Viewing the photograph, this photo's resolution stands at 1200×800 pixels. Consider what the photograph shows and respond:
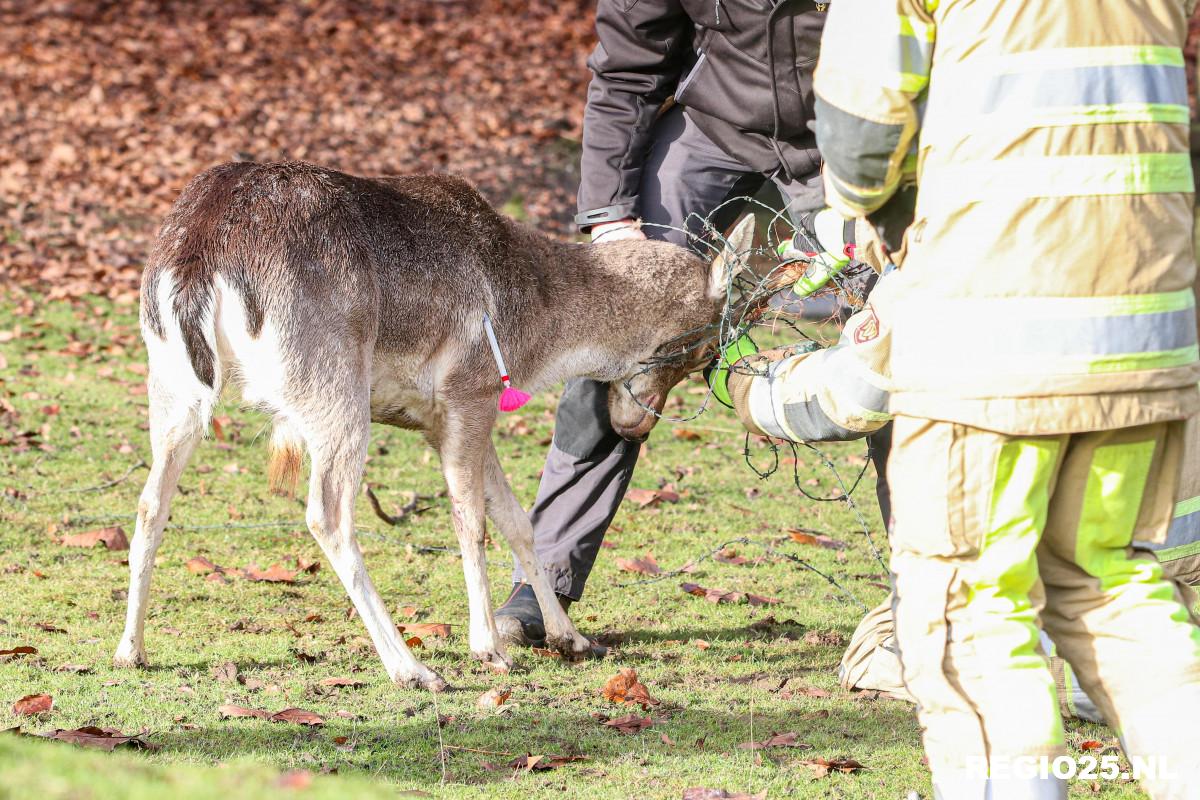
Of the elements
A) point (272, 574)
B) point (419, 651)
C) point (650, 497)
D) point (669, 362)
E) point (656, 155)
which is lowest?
point (650, 497)

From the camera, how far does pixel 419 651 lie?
199 inches

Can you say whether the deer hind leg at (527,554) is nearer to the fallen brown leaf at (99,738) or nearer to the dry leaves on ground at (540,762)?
the dry leaves on ground at (540,762)

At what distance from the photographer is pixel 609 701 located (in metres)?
4.53

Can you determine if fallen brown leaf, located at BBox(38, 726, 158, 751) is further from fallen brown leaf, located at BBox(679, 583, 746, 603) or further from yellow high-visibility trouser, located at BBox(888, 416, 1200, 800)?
fallen brown leaf, located at BBox(679, 583, 746, 603)

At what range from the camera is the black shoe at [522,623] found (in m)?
5.24

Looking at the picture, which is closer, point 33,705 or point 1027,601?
point 1027,601

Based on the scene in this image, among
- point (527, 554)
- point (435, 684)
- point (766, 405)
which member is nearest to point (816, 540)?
point (527, 554)

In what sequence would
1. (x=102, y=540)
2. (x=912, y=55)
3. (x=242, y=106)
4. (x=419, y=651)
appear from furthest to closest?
(x=242, y=106), (x=102, y=540), (x=419, y=651), (x=912, y=55)

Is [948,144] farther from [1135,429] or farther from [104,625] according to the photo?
[104,625]

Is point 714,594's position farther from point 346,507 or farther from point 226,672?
point 226,672

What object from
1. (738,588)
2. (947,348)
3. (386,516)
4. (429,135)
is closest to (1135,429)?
(947,348)

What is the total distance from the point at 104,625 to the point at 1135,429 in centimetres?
380

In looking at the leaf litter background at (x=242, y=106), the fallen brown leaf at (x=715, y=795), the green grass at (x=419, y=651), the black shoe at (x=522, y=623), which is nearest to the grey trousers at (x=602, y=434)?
the black shoe at (x=522, y=623)

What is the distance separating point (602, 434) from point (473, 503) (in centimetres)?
68
